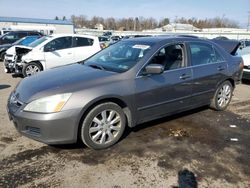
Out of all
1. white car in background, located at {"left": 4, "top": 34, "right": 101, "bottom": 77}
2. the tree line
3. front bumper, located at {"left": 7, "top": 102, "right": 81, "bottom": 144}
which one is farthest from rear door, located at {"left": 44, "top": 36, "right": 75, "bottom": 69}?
the tree line

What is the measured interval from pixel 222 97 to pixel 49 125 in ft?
12.9

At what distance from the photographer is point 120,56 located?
475cm

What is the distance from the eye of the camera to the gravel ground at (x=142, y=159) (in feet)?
10.4

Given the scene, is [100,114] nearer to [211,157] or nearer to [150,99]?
[150,99]

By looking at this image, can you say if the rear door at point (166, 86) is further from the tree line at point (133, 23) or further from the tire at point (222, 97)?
the tree line at point (133, 23)

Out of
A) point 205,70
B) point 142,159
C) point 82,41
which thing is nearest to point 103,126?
point 142,159

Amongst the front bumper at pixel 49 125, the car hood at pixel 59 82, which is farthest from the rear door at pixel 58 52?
the front bumper at pixel 49 125

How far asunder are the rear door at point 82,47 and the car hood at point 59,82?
5.46 meters

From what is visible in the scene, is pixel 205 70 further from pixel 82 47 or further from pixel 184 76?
pixel 82 47

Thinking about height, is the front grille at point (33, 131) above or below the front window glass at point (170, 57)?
below

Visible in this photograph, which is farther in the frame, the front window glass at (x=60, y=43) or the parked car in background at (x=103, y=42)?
the parked car in background at (x=103, y=42)

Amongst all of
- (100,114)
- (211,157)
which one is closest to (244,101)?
(211,157)

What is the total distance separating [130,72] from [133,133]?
1119 millimetres

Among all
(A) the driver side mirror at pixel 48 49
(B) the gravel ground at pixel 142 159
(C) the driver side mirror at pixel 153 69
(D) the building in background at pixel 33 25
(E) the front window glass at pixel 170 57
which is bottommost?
(B) the gravel ground at pixel 142 159
